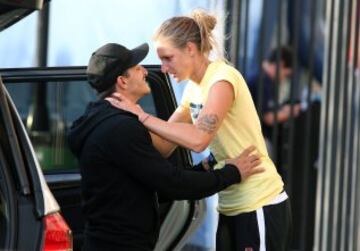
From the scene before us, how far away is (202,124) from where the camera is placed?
3697 millimetres

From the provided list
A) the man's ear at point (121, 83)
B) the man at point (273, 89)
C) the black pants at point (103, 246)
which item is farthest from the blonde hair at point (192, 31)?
the man at point (273, 89)

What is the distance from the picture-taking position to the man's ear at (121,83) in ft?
12.0

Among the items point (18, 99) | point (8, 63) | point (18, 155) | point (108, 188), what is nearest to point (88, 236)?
point (108, 188)

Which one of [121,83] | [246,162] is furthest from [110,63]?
[246,162]

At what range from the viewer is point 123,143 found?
3521 mm

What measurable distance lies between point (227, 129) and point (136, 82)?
1.30ft

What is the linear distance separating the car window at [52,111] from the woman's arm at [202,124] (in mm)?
861

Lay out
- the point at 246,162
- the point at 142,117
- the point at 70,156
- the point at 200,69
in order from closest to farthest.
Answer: the point at 142,117
the point at 246,162
the point at 200,69
the point at 70,156

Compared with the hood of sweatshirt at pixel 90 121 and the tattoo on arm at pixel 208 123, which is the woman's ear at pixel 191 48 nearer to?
the tattoo on arm at pixel 208 123

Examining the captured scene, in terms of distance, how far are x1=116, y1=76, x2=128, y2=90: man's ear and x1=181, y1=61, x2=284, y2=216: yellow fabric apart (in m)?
0.32

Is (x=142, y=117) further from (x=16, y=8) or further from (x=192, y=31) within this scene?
(x=16, y=8)

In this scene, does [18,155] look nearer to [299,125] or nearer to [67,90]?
[67,90]

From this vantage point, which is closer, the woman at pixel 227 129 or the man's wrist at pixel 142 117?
the man's wrist at pixel 142 117

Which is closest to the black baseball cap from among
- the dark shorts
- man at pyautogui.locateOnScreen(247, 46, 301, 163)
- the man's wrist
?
the man's wrist
